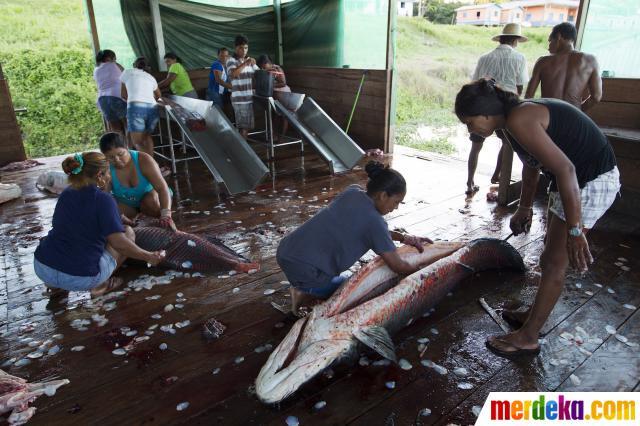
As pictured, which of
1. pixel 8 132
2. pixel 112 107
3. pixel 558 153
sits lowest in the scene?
pixel 8 132

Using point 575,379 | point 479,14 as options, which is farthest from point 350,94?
point 479,14

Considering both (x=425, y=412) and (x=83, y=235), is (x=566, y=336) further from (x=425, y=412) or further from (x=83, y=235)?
(x=83, y=235)

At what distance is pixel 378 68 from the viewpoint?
715 cm

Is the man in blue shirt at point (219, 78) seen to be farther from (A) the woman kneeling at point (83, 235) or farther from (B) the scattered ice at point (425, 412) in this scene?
(B) the scattered ice at point (425, 412)

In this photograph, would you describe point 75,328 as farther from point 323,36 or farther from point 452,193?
point 323,36

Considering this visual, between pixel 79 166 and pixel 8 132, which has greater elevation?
pixel 79 166

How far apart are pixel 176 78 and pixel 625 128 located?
6.30 metres

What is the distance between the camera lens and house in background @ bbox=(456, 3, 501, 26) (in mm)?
12875

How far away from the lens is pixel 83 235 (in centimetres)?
264

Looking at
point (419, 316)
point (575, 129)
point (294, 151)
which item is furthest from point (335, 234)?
point (294, 151)

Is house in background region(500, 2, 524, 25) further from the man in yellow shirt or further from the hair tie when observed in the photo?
the hair tie

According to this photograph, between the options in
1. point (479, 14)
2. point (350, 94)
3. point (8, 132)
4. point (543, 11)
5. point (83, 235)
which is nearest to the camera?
point (83, 235)

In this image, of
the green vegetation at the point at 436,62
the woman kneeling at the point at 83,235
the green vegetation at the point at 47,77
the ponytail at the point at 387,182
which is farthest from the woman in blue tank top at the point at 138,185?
the green vegetation at the point at 436,62

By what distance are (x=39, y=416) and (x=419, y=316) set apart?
6.80 ft
